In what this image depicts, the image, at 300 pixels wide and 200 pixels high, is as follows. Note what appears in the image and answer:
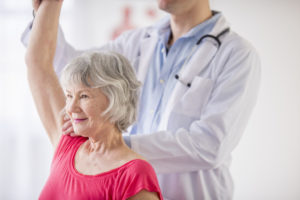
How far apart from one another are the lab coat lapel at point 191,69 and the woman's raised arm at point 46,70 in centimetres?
47

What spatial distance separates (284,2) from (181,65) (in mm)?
2456

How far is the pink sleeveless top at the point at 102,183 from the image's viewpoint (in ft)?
3.41

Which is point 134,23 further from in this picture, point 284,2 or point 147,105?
point 147,105

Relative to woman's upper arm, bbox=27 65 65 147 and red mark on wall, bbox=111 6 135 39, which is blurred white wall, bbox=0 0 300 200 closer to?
red mark on wall, bbox=111 6 135 39

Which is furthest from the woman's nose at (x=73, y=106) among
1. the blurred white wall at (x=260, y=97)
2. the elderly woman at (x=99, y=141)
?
the blurred white wall at (x=260, y=97)

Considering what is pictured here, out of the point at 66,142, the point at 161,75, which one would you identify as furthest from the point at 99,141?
the point at 161,75

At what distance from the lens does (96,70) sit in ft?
3.53

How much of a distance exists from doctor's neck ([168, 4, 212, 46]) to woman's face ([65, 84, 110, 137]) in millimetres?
752

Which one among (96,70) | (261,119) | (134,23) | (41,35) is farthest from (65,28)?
(96,70)

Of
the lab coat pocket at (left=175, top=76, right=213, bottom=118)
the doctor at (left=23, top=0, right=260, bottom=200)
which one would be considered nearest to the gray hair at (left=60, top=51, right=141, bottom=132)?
the doctor at (left=23, top=0, right=260, bottom=200)

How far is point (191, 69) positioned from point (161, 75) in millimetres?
175

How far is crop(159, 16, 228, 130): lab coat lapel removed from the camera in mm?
1582

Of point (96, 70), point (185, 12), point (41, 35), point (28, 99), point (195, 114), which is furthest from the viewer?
point (28, 99)

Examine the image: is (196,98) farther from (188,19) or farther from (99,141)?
(99,141)
